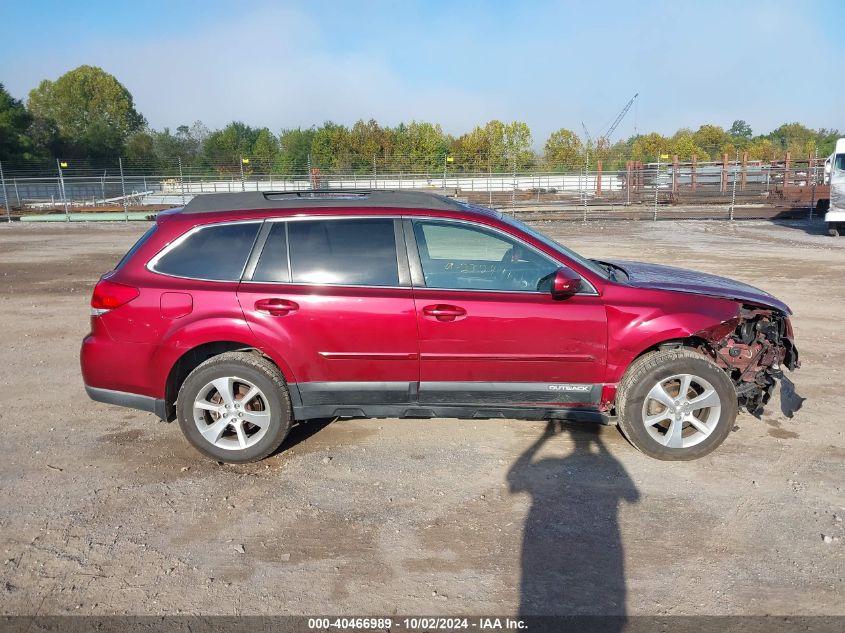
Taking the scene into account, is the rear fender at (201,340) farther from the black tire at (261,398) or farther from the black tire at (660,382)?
the black tire at (660,382)

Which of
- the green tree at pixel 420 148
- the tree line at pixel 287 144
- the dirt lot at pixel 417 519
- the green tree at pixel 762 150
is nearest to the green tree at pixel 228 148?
the tree line at pixel 287 144

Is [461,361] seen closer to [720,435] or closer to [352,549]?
[352,549]

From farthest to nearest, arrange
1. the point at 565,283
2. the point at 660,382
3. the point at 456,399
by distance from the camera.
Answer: the point at 456,399
the point at 660,382
the point at 565,283

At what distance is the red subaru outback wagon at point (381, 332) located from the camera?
167 inches

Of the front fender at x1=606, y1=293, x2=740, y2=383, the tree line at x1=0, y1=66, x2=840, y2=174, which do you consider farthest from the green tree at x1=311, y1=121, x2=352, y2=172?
the front fender at x1=606, y1=293, x2=740, y2=383

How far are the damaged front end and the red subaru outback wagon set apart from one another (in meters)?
0.09

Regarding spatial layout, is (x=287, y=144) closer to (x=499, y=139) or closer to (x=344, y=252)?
(x=499, y=139)

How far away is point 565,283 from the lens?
4.16 metres

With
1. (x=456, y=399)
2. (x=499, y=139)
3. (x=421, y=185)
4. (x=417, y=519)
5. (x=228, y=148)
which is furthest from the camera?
(x=499, y=139)

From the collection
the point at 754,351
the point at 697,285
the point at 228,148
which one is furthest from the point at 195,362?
the point at 228,148

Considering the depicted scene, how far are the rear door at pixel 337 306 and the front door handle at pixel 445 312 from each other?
0.41 ft

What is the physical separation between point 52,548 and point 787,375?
242 inches

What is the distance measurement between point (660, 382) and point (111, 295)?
368 centimetres


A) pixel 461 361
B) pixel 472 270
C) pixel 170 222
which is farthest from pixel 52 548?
pixel 472 270
